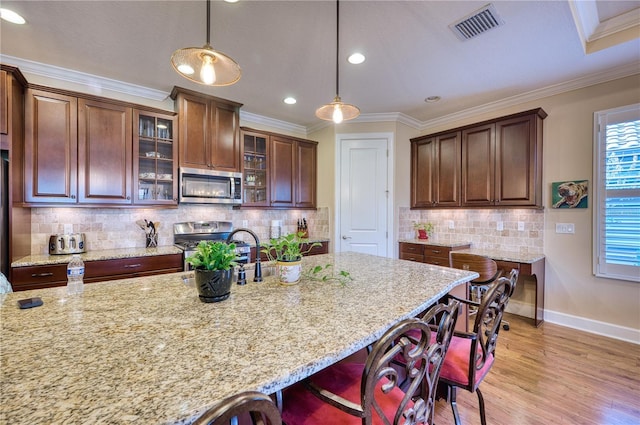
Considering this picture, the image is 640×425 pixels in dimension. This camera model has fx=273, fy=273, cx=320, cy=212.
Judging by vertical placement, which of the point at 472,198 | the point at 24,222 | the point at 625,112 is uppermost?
the point at 625,112

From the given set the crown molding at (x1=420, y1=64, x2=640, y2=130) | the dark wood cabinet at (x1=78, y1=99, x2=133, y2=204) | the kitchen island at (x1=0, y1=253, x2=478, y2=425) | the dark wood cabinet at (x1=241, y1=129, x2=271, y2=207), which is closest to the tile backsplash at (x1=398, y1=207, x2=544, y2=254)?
the crown molding at (x1=420, y1=64, x2=640, y2=130)

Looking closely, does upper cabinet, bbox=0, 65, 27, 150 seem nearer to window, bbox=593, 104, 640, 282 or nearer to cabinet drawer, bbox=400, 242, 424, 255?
cabinet drawer, bbox=400, 242, 424, 255

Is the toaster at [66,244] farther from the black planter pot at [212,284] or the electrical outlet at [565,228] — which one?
the electrical outlet at [565,228]

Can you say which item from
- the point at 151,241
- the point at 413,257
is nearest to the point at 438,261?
the point at 413,257

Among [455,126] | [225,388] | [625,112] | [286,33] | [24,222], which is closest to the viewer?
[225,388]

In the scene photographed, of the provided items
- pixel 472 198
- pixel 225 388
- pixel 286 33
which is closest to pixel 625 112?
pixel 472 198

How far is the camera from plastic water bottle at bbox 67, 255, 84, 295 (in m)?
1.35

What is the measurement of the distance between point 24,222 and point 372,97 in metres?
3.88

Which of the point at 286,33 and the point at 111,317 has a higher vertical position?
the point at 286,33

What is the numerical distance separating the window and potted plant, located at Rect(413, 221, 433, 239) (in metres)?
1.80

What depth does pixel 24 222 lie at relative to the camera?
2574mm

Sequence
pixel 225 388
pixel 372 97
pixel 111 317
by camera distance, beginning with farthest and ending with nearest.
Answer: pixel 372 97 < pixel 111 317 < pixel 225 388

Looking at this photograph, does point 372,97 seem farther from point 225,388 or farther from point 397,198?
point 225,388

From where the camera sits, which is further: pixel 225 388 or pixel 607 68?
pixel 607 68
